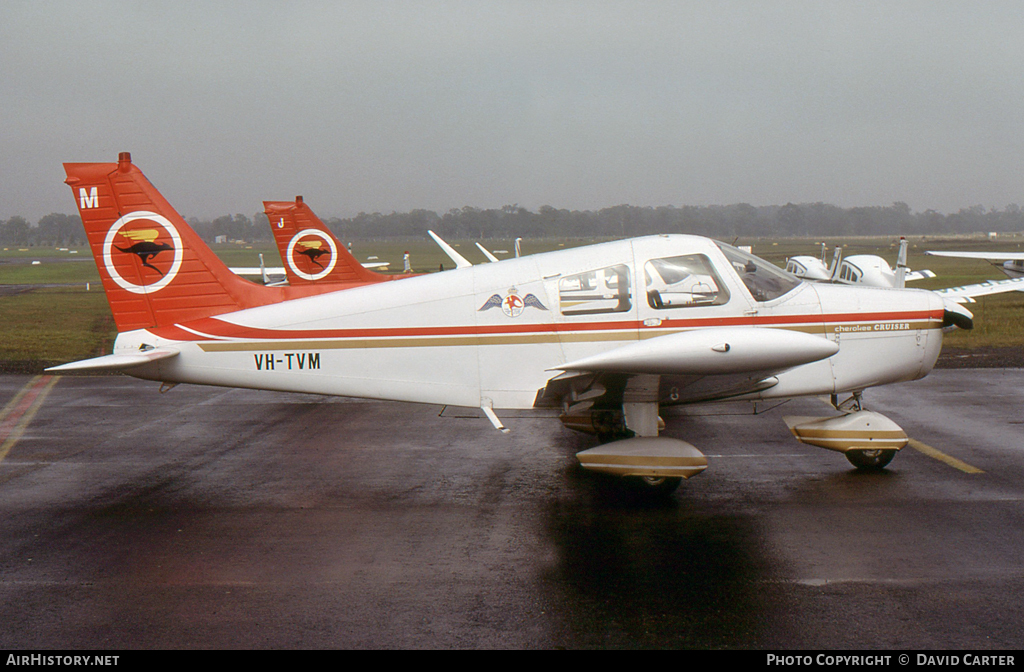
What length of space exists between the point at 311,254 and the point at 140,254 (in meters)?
8.57

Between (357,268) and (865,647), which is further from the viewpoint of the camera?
(357,268)

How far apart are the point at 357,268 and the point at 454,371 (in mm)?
10342

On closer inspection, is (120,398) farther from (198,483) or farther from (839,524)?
(839,524)

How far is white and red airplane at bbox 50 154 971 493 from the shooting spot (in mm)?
7320

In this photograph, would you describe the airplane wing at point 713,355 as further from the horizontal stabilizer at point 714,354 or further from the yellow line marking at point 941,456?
the yellow line marking at point 941,456

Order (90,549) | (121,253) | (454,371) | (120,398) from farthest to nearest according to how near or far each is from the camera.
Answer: (120,398) < (121,253) < (454,371) < (90,549)

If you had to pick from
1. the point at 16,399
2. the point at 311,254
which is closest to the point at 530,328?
the point at 16,399

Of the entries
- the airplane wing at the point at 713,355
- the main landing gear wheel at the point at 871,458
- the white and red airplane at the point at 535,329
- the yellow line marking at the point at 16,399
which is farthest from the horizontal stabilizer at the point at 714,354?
the yellow line marking at the point at 16,399

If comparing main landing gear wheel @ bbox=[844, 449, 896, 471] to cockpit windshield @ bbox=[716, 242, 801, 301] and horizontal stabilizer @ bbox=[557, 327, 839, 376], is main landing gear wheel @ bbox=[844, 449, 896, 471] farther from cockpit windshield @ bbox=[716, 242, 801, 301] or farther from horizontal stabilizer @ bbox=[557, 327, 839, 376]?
horizontal stabilizer @ bbox=[557, 327, 839, 376]

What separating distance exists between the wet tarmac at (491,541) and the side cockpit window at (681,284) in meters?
1.80

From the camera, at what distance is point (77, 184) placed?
7957 millimetres

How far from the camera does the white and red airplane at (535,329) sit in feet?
24.0
